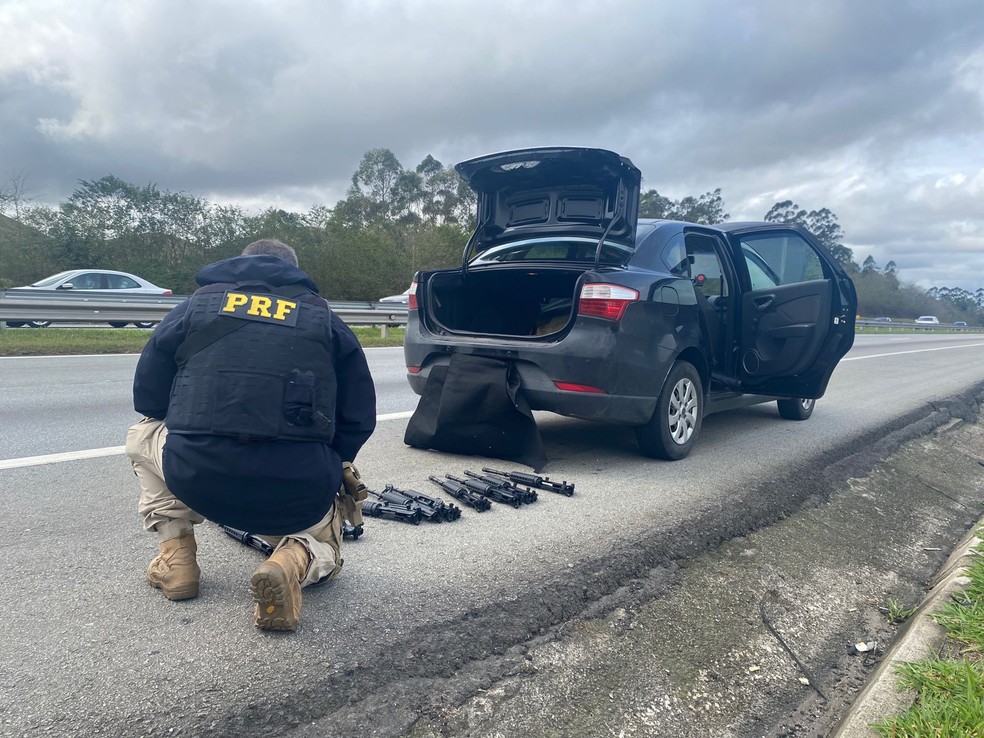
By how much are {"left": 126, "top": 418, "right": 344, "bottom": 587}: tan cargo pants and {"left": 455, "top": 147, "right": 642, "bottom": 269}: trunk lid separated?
3.05 metres

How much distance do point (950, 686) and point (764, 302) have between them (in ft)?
13.6

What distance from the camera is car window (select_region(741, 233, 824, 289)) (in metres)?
6.34

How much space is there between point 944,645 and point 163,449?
122 inches

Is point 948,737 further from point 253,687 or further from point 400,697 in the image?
point 253,687

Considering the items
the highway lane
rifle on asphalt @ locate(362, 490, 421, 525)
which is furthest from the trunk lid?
the highway lane

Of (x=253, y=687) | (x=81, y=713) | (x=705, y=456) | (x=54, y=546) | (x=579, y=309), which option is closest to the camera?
(x=81, y=713)

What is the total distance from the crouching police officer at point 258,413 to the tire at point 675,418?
296cm

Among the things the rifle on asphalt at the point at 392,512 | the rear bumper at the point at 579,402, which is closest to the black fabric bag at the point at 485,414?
the rear bumper at the point at 579,402

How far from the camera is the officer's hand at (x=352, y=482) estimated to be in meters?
2.89

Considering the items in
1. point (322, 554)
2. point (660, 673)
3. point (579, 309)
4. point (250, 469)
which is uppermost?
point (579, 309)

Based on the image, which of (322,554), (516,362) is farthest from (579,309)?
(322,554)

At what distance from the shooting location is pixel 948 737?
2133 millimetres

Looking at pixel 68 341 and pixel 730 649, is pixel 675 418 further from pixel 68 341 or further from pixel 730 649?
pixel 68 341

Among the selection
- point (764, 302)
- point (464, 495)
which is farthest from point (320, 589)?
point (764, 302)
